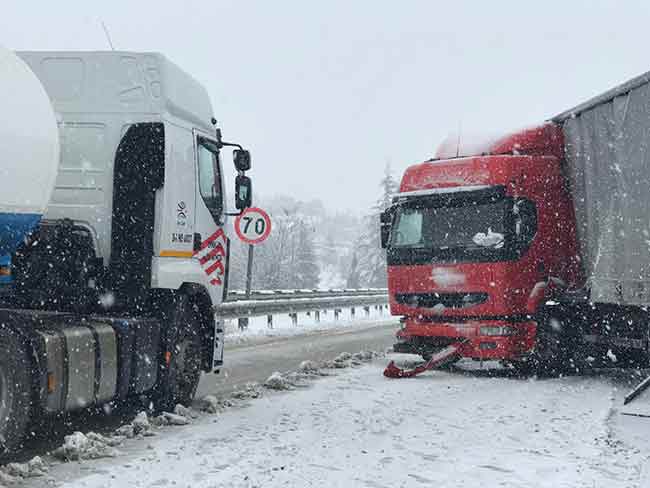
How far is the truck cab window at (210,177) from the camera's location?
27.9 ft

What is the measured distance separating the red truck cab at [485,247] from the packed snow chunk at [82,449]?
20.3 ft

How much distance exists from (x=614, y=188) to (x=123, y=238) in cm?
609

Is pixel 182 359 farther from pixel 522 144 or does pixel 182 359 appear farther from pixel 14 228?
pixel 522 144

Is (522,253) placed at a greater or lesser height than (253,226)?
lesser

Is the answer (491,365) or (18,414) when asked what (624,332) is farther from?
(18,414)

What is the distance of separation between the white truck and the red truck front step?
308cm

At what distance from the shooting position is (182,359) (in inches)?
321

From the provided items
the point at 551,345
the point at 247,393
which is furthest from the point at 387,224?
the point at 247,393

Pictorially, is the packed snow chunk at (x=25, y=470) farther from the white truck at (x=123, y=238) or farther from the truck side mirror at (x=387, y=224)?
the truck side mirror at (x=387, y=224)

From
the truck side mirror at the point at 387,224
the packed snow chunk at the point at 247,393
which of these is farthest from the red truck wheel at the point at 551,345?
the packed snow chunk at the point at 247,393

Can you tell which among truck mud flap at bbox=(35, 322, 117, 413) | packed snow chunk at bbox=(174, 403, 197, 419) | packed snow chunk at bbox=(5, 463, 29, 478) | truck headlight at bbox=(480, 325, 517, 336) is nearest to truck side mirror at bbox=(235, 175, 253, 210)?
packed snow chunk at bbox=(174, 403, 197, 419)

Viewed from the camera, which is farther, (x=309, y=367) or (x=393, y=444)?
(x=309, y=367)

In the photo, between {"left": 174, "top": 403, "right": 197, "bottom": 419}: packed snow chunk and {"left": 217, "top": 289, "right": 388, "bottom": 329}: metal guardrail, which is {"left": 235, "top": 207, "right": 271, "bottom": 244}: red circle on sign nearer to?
{"left": 217, "top": 289, "right": 388, "bottom": 329}: metal guardrail

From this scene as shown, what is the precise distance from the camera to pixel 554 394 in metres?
9.92
